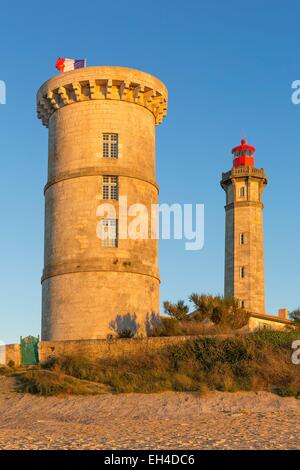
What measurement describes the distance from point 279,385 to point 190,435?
654 centimetres

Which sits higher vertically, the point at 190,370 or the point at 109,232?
the point at 109,232

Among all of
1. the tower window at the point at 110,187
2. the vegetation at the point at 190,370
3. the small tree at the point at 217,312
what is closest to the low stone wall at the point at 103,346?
the vegetation at the point at 190,370

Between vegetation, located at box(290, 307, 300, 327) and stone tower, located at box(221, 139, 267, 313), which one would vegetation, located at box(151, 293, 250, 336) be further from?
stone tower, located at box(221, 139, 267, 313)

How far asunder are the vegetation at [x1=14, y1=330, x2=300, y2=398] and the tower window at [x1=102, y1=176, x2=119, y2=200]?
7233 millimetres

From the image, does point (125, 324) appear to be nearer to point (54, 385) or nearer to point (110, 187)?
point (110, 187)

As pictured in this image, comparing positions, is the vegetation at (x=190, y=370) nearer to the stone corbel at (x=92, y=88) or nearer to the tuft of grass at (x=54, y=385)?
the tuft of grass at (x=54, y=385)

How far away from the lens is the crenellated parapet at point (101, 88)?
96.1 feet

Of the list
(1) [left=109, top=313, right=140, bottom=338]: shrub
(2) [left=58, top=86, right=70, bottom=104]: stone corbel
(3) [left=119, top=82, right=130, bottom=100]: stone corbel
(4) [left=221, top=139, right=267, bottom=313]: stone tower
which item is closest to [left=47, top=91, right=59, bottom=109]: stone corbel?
(2) [left=58, top=86, right=70, bottom=104]: stone corbel

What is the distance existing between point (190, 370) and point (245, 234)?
28.0 m

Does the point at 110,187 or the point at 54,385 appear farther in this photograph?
the point at 110,187

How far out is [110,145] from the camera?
96.6 feet

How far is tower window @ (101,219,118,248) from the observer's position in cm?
2870

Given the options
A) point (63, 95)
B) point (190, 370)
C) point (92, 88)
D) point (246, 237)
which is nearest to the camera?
point (190, 370)

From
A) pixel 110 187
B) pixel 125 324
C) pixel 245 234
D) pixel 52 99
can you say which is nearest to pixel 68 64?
pixel 52 99
